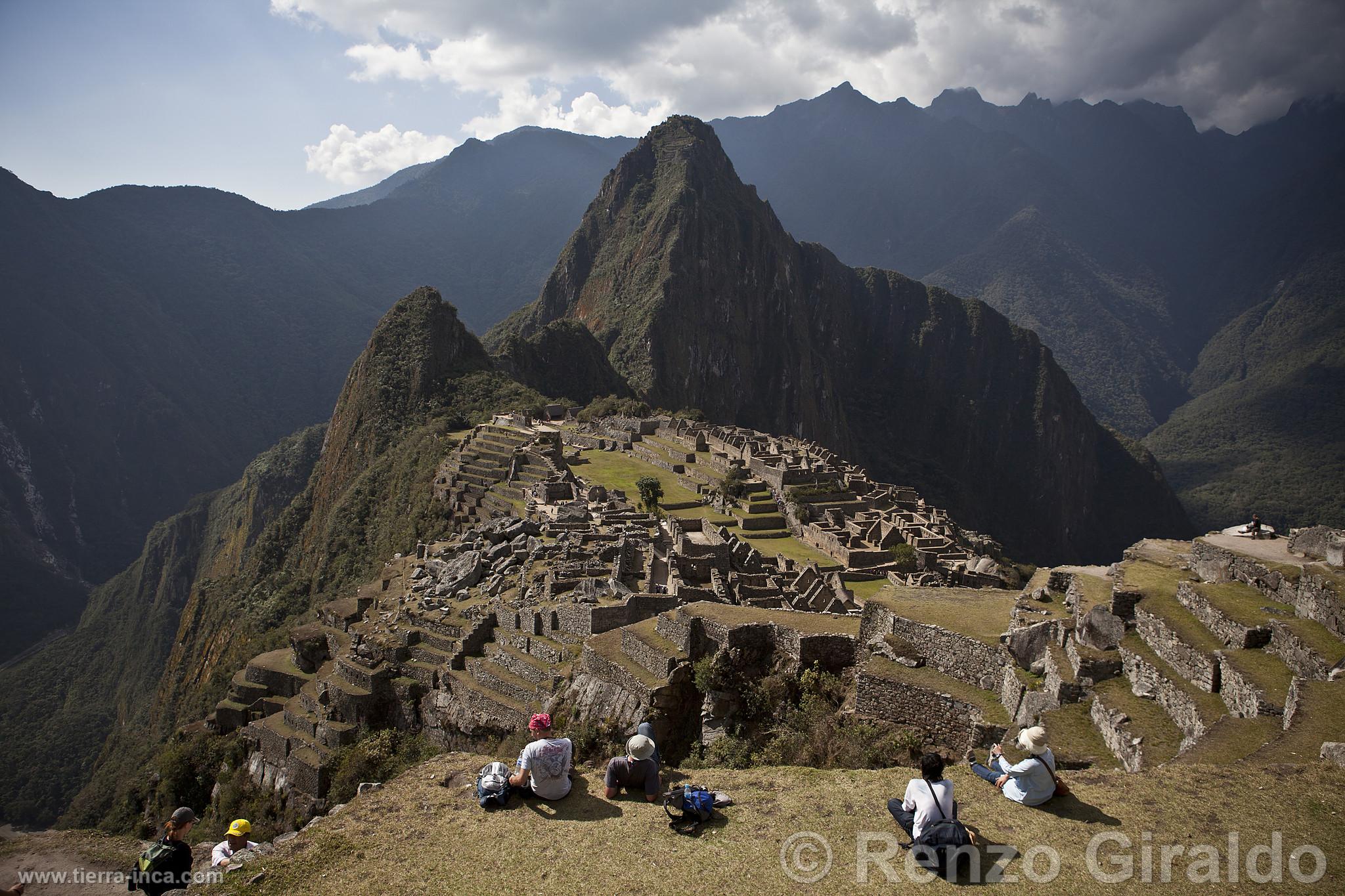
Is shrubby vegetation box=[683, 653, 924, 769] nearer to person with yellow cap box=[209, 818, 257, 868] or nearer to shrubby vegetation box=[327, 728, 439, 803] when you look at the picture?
person with yellow cap box=[209, 818, 257, 868]

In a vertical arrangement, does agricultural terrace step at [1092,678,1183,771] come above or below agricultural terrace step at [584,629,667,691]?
above

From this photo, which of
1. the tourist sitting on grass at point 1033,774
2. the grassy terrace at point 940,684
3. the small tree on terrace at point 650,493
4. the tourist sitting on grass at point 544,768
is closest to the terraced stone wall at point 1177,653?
the grassy terrace at point 940,684

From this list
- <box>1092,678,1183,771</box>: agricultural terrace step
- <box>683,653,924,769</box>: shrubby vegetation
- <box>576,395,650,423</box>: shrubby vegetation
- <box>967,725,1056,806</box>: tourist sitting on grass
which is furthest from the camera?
<box>576,395,650,423</box>: shrubby vegetation

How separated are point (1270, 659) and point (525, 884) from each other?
8.50 m

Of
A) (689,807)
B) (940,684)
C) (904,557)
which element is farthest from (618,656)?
(904,557)

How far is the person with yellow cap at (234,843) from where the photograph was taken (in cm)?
846

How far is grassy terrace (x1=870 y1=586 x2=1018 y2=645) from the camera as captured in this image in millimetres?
12000

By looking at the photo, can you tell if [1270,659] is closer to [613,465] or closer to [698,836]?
[698,836]

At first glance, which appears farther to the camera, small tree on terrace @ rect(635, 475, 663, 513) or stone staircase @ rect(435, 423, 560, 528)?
stone staircase @ rect(435, 423, 560, 528)

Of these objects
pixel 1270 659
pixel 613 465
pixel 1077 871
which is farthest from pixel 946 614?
pixel 613 465

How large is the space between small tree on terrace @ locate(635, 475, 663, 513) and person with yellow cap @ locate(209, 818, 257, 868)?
31617mm

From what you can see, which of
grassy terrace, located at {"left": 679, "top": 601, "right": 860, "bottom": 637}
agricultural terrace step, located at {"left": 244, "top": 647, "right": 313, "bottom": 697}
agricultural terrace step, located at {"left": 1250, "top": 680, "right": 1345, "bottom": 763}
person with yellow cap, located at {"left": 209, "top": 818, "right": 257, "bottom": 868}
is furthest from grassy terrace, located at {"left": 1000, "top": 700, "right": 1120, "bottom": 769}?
agricultural terrace step, located at {"left": 244, "top": 647, "right": 313, "bottom": 697}

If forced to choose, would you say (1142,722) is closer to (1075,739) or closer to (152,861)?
(1075,739)

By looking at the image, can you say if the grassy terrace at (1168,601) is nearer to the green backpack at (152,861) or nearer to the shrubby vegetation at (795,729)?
the shrubby vegetation at (795,729)
